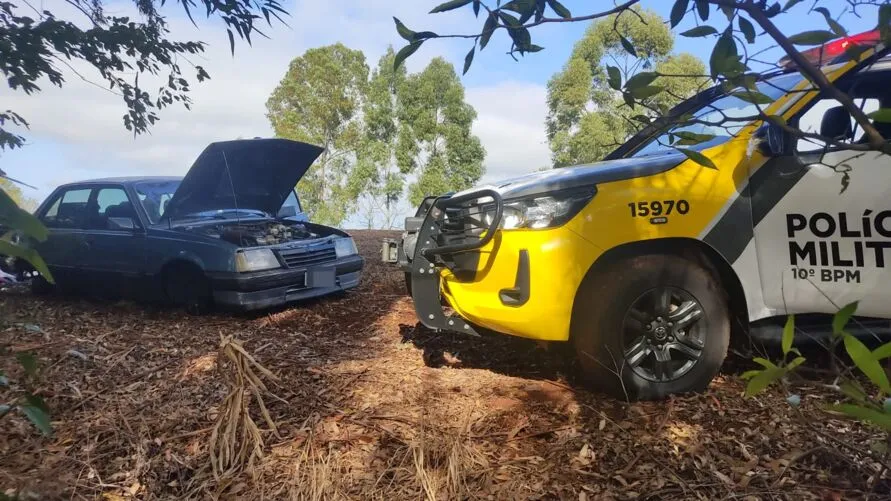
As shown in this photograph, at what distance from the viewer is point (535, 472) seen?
2479mm

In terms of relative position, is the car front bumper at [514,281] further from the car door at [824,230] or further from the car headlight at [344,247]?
the car headlight at [344,247]

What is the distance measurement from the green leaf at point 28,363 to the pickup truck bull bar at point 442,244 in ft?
7.60

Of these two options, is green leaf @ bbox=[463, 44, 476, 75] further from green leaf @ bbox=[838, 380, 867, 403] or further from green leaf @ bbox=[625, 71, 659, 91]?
green leaf @ bbox=[838, 380, 867, 403]

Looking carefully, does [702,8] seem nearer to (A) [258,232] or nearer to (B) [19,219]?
(B) [19,219]

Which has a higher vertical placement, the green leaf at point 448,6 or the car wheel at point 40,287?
the green leaf at point 448,6

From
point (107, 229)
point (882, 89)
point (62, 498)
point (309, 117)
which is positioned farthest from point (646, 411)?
point (309, 117)

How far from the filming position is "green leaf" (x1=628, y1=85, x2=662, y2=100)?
137 cm

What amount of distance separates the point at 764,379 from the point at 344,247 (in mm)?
5450

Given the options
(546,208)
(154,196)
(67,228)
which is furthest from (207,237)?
(546,208)

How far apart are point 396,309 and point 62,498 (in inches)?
142

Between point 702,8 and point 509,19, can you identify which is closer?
point 702,8

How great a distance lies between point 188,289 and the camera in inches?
226

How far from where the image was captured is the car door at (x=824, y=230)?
2.91 m

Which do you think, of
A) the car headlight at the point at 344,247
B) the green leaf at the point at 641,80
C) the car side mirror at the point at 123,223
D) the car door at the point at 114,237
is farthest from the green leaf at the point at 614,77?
the car side mirror at the point at 123,223
